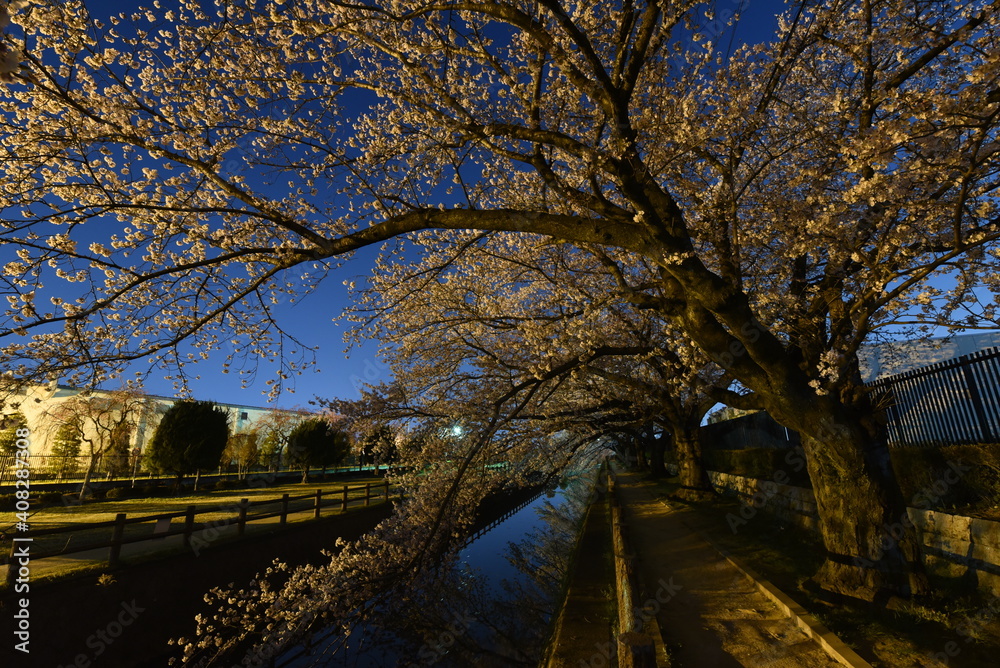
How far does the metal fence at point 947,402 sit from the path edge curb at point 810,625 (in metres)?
2.79

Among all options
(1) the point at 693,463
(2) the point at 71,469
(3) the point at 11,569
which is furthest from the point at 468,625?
(2) the point at 71,469

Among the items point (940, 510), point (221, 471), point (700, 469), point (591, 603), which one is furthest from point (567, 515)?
point (221, 471)

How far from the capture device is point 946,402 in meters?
7.39

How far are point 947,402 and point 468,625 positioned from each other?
379 inches

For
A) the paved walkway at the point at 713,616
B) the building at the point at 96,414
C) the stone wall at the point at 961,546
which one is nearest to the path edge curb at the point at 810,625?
the paved walkway at the point at 713,616

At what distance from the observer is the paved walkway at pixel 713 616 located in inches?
172

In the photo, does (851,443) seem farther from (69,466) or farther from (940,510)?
(69,466)

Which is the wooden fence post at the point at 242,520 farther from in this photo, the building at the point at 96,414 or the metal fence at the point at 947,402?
the metal fence at the point at 947,402

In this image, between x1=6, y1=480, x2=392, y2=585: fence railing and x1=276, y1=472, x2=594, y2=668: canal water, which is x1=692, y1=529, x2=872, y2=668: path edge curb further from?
x1=6, y1=480, x2=392, y2=585: fence railing

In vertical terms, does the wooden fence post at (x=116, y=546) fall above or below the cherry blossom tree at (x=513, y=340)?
below

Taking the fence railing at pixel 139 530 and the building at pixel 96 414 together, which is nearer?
the fence railing at pixel 139 530

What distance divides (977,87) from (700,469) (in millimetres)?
12508

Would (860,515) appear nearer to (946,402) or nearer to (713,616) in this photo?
(713,616)

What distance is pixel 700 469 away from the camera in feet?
47.6
